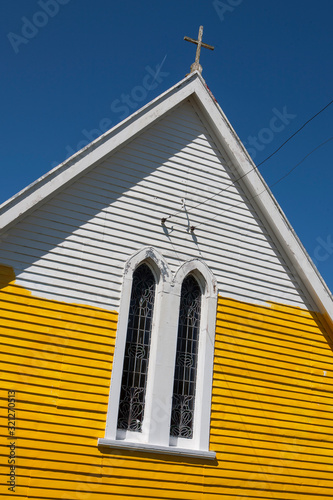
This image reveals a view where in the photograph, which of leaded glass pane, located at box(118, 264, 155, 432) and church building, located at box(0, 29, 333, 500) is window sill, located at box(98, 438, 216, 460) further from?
leaded glass pane, located at box(118, 264, 155, 432)

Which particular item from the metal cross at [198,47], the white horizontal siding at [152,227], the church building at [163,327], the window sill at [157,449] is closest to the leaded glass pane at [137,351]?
the church building at [163,327]

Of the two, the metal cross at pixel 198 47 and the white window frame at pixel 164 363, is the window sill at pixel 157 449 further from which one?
the metal cross at pixel 198 47

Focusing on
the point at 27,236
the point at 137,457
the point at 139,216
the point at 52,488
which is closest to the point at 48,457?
the point at 52,488

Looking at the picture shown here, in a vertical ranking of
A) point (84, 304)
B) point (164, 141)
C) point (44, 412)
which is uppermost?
point (164, 141)

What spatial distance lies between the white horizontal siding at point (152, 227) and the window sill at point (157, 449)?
6.95 feet

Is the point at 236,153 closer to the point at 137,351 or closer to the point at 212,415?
the point at 137,351

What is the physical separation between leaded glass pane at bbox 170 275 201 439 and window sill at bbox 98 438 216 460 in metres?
0.36

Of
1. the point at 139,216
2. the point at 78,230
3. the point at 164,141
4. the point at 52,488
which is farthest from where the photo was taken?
the point at 164,141

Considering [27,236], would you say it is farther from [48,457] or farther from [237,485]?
[237,485]

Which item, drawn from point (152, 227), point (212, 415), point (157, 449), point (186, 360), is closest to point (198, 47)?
point (152, 227)

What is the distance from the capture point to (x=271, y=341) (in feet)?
34.5

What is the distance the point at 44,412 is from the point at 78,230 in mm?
2901

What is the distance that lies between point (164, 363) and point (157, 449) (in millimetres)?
1349

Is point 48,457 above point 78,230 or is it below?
below
